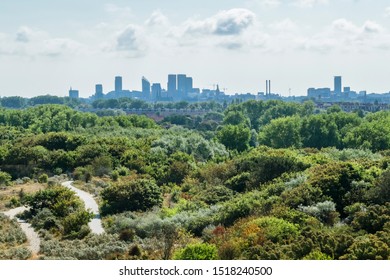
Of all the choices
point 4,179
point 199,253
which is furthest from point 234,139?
point 199,253

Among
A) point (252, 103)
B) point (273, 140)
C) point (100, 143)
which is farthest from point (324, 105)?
point (100, 143)

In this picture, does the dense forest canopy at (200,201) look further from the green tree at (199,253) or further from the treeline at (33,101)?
the treeline at (33,101)

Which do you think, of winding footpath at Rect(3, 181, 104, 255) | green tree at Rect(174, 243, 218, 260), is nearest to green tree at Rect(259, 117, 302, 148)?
winding footpath at Rect(3, 181, 104, 255)

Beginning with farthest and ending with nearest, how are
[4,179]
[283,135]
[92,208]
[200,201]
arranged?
[283,135] → [4,179] → [200,201] → [92,208]

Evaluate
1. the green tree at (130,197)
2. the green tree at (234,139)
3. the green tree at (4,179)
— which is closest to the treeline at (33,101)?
the green tree at (234,139)

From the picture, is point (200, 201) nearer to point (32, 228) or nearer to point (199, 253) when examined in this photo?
point (32, 228)

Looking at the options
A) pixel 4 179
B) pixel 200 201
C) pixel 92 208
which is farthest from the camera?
pixel 4 179

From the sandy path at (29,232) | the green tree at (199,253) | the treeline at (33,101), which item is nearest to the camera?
the green tree at (199,253)

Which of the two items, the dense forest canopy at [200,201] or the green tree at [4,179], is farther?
the green tree at [4,179]

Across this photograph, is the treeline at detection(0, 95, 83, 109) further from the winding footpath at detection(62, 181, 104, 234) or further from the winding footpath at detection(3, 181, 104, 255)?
the winding footpath at detection(3, 181, 104, 255)
